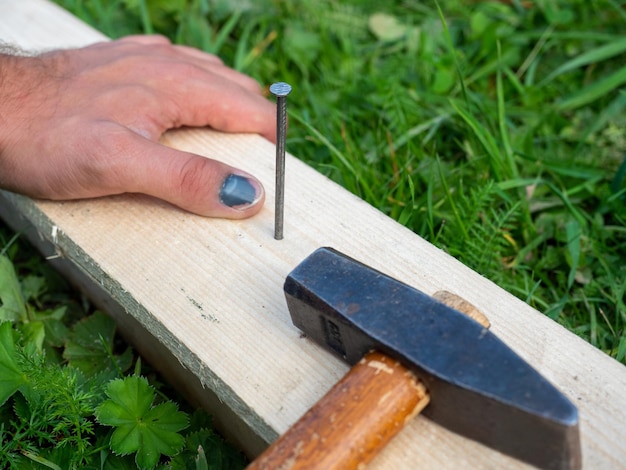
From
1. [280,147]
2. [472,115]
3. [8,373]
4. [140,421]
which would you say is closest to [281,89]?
[280,147]

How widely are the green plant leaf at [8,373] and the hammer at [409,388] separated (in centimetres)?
77

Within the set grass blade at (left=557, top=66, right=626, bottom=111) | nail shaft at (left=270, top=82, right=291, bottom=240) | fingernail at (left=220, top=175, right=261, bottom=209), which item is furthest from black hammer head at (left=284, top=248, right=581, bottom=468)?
grass blade at (left=557, top=66, right=626, bottom=111)

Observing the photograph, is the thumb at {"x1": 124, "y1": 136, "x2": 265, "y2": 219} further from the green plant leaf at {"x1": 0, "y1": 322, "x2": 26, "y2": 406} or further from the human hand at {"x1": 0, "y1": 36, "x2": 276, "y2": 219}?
the green plant leaf at {"x1": 0, "y1": 322, "x2": 26, "y2": 406}

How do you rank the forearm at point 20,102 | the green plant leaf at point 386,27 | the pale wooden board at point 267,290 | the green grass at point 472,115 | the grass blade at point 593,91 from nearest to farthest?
the pale wooden board at point 267,290, the forearm at point 20,102, the green grass at point 472,115, the grass blade at point 593,91, the green plant leaf at point 386,27

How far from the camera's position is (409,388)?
1.19m

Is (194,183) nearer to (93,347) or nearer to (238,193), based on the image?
(238,193)

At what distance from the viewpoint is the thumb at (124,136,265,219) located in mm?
1640

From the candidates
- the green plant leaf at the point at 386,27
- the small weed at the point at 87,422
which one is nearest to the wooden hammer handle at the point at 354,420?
the small weed at the point at 87,422

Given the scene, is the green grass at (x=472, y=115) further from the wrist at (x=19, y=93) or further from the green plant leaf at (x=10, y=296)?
the green plant leaf at (x=10, y=296)

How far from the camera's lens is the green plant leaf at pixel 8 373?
63.7 inches

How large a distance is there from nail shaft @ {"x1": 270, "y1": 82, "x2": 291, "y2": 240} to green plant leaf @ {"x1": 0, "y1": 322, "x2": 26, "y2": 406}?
27.2 inches

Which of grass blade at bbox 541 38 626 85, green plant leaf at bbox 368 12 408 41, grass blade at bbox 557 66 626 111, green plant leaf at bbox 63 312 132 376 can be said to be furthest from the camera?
green plant leaf at bbox 368 12 408 41

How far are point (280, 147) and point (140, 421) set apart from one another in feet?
2.37

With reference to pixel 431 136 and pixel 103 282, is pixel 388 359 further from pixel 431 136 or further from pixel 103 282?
pixel 431 136
